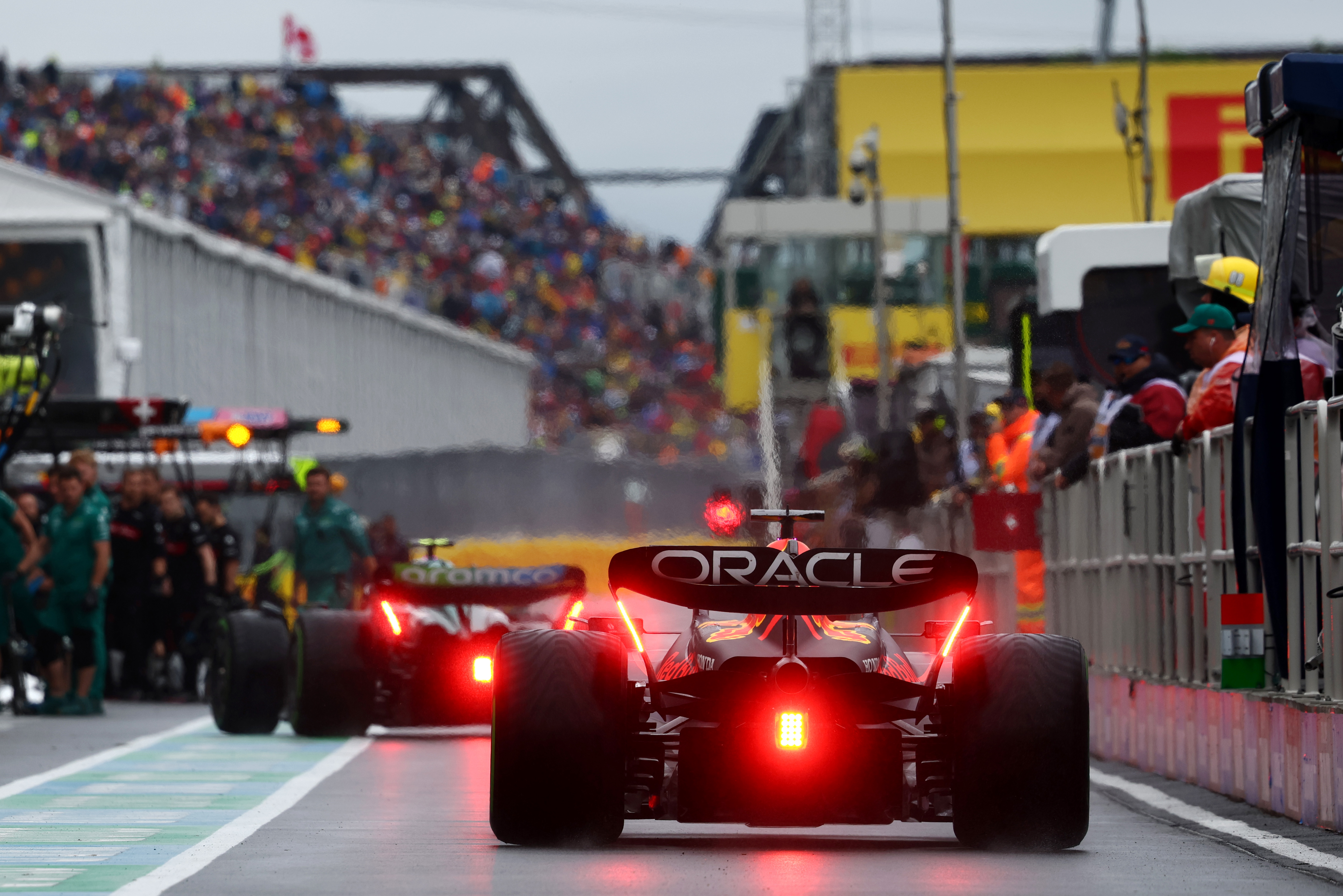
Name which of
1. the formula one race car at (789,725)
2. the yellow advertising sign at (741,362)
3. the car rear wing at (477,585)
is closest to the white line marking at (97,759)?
the car rear wing at (477,585)

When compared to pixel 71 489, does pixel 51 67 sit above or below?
above

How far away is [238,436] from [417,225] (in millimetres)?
40506

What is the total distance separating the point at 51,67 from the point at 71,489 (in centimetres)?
4274

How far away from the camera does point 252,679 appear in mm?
18281

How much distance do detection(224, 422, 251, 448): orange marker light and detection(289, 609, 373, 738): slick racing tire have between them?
5.87 meters

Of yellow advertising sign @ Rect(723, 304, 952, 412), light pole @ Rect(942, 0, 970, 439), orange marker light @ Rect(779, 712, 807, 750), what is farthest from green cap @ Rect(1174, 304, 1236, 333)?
yellow advertising sign @ Rect(723, 304, 952, 412)

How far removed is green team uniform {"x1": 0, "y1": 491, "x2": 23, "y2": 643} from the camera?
20.8 metres

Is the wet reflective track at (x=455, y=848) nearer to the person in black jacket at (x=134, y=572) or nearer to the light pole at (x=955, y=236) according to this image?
the person in black jacket at (x=134, y=572)

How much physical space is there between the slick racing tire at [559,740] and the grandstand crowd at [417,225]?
44.6 meters

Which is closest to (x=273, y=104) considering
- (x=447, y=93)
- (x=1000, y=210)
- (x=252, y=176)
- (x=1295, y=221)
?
(x=252, y=176)

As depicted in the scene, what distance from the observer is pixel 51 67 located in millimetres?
61469

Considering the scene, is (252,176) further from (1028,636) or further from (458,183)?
(1028,636)

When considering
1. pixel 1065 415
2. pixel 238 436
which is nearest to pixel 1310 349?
pixel 1065 415

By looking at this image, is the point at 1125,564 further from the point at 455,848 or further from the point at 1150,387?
the point at 455,848
